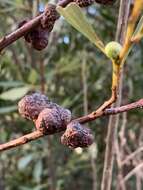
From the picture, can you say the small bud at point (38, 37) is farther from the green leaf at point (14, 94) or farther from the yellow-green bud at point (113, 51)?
the green leaf at point (14, 94)

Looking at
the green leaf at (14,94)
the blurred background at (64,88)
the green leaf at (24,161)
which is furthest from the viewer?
the green leaf at (24,161)

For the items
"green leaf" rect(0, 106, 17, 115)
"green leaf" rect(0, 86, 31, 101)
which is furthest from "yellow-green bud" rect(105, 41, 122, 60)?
"green leaf" rect(0, 106, 17, 115)

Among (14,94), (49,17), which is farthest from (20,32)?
(14,94)

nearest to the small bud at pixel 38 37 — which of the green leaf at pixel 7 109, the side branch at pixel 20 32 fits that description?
the side branch at pixel 20 32

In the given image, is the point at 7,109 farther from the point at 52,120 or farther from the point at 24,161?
the point at 52,120

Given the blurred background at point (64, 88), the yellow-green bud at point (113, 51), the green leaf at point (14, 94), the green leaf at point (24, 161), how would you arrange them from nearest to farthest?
the yellow-green bud at point (113, 51) → the green leaf at point (14, 94) → the blurred background at point (64, 88) → the green leaf at point (24, 161)

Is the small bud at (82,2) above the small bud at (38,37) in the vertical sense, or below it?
above

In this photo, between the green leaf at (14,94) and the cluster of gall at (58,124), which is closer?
the cluster of gall at (58,124)

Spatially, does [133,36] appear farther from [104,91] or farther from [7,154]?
[7,154]
